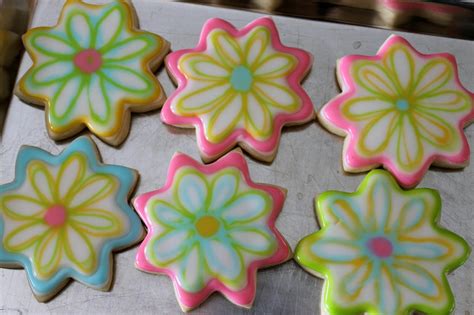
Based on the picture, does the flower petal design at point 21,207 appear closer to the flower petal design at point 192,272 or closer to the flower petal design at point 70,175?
the flower petal design at point 70,175

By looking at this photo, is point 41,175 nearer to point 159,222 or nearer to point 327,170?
point 159,222

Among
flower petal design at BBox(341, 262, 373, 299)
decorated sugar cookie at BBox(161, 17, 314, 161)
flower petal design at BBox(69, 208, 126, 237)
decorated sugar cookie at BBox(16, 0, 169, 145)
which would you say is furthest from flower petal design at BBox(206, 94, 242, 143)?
flower petal design at BBox(341, 262, 373, 299)

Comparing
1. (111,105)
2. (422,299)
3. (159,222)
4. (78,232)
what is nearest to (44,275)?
(78,232)

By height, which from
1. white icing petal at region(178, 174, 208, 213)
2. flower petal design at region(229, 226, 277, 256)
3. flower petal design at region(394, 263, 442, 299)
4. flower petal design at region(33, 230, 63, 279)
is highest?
flower petal design at region(394, 263, 442, 299)

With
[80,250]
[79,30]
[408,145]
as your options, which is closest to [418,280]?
[408,145]

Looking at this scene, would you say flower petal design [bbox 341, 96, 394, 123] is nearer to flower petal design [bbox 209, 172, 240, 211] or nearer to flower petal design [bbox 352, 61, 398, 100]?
flower petal design [bbox 352, 61, 398, 100]

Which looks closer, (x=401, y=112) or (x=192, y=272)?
(x=192, y=272)

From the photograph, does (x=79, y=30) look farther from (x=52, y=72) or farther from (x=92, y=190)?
(x=92, y=190)
